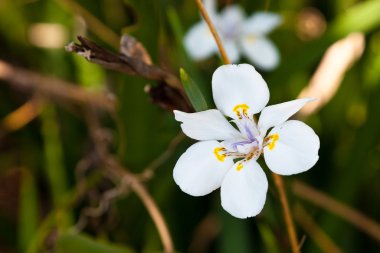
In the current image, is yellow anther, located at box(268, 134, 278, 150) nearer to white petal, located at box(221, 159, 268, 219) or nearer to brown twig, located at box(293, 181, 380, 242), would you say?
white petal, located at box(221, 159, 268, 219)

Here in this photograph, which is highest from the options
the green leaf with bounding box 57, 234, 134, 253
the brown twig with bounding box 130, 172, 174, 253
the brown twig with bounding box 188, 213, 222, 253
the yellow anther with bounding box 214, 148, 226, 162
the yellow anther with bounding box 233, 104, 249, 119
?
the yellow anther with bounding box 233, 104, 249, 119

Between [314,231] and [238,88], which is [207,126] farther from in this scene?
[314,231]

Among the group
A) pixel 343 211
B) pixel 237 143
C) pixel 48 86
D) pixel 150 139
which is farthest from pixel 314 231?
pixel 48 86

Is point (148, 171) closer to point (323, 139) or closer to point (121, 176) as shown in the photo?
point (121, 176)

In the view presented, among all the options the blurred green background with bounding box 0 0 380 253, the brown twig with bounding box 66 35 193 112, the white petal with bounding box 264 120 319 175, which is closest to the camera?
the white petal with bounding box 264 120 319 175

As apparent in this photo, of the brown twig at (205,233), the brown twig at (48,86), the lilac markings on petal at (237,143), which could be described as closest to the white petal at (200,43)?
the brown twig at (48,86)

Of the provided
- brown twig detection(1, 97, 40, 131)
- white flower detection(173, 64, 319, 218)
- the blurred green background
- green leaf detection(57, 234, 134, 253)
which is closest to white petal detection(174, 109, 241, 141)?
white flower detection(173, 64, 319, 218)

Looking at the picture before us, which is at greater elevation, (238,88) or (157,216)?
(238,88)
